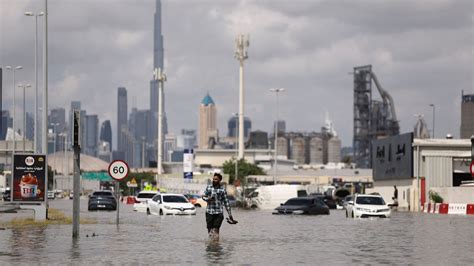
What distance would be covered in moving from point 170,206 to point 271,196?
89.3 ft

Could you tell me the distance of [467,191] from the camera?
71500mm

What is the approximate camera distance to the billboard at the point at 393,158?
282 ft

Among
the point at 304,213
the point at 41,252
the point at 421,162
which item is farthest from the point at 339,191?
the point at 41,252

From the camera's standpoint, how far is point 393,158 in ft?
304

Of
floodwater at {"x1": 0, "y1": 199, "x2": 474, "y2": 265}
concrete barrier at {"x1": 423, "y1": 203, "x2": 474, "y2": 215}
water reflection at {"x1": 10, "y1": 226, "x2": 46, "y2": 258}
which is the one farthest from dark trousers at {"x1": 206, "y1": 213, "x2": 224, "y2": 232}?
concrete barrier at {"x1": 423, "y1": 203, "x2": 474, "y2": 215}

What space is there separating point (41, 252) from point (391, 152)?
73353mm

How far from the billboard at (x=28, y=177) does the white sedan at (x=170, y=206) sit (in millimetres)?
14894

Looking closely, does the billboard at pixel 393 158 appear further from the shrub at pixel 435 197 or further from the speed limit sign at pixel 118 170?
the speed limit sign at pixel 118 170

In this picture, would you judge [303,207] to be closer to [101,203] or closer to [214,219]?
[101,203]

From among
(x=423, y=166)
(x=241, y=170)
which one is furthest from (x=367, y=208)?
(x=241, y=170)

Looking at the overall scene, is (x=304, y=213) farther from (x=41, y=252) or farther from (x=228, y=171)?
(x=228, y=171)

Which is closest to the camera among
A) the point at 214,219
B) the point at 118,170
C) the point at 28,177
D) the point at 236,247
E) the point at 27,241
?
the point at 236,247

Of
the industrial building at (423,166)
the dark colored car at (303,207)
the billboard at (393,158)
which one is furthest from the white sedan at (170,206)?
the billboard at (393,158)

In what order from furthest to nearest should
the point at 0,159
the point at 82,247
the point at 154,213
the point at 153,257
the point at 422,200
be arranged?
1. the point at 0,159
2. the point at 422,200
3. the point at 154,213
4. the point at 82,247
5. the point at 153,257
